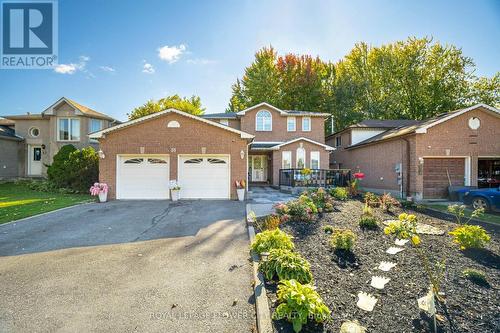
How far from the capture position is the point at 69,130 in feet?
65.9

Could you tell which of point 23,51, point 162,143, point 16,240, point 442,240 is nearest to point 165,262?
point 16,240

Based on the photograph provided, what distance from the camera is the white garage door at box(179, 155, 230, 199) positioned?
12.8 meters

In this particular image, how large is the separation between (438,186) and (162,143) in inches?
618

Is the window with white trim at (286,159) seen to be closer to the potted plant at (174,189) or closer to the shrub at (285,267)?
the potted plant at (174,189)

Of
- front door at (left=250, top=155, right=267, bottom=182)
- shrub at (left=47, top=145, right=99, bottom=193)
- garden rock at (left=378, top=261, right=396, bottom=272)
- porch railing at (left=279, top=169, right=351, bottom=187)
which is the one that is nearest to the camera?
garden rock at (left=378, top=261, right=396, bottom=272)

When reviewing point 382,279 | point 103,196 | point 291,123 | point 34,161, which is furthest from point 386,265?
point 34,161

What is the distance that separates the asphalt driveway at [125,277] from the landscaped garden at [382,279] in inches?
25.3

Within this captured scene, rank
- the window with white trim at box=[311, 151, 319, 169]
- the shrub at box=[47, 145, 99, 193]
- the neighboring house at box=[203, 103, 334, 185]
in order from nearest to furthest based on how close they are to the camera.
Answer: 1. the shrub at box=[47, 145, 99, 193]
2. the window with white trim at box=[311, 151, 319, 169]
3. the neighboring house at box=[203, 103, 334, 185]

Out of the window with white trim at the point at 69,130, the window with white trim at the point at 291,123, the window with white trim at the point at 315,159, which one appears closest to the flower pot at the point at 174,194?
the window with white trim at the point at 315,159

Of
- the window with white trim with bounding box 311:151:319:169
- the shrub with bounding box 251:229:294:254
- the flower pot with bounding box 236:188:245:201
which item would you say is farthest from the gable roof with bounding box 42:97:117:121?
the shrub with bounding box 251:229:294:254

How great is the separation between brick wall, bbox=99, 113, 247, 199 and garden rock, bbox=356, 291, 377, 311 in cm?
980

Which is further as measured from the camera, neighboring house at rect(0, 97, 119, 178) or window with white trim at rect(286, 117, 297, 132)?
window with white trim at rect(286, 117, 297, 132)

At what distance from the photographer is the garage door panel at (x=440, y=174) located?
13359 millimetres

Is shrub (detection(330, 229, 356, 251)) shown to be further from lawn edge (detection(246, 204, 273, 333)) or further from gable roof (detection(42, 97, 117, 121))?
gable roof (detection(42, 97, 117, 121))
